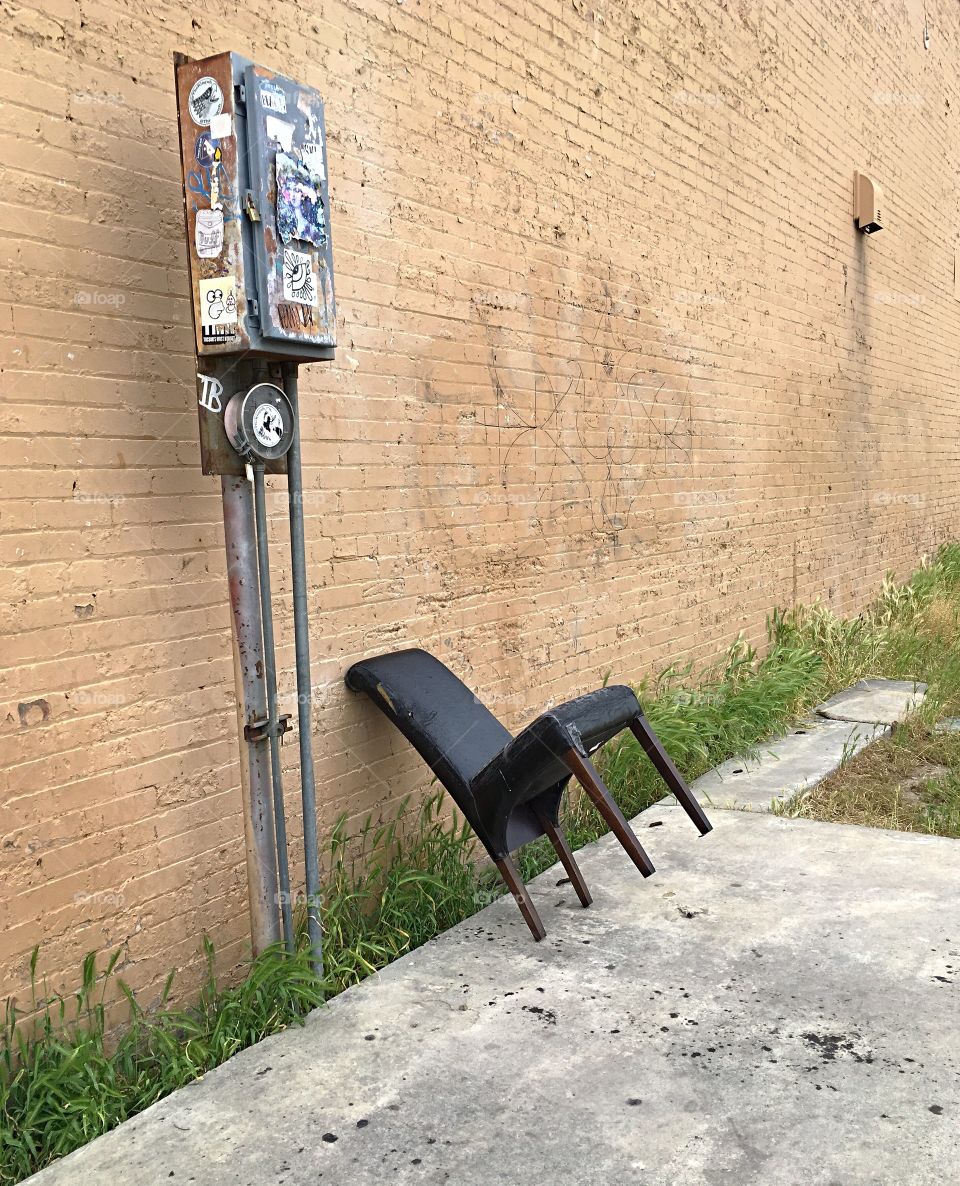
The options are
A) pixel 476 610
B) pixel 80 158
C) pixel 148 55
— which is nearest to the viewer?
pixel 80 158

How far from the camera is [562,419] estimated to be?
479 centimetres

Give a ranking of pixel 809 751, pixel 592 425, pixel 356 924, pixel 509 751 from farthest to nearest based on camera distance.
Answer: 1. pixel 809 751
2. pixel 592 425
3. pixel 356 924
4. pixel 509 751

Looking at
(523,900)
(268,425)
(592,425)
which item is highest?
(592,425)

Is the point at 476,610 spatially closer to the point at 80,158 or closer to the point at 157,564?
the point at 157,564

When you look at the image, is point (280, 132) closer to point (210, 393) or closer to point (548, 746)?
point (210, 393)

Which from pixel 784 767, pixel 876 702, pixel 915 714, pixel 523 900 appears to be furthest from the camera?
pixel 876 702

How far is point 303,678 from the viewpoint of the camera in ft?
9.93

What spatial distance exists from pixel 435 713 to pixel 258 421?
1.19 meters

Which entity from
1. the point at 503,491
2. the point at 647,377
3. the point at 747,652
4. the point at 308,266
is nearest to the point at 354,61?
the point at 308,266

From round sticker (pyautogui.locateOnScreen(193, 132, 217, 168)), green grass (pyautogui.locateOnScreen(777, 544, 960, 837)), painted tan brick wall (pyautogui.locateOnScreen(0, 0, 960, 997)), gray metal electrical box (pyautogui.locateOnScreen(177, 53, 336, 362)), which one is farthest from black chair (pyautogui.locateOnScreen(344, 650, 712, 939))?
round sticker (pyautogui.locateOnScreen(193, 132, 217, 168))

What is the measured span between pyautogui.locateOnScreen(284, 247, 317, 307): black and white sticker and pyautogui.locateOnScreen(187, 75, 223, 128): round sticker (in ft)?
1.16

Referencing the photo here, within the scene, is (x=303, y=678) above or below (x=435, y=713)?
A: above

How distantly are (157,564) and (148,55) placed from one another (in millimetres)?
1336

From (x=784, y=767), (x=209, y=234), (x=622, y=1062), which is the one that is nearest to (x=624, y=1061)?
(x=622, y=1062)
